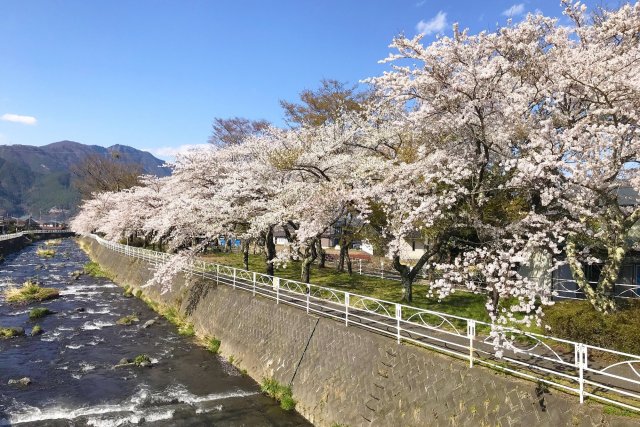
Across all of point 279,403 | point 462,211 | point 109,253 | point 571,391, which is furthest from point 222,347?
point 109,253

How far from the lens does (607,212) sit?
1285cm

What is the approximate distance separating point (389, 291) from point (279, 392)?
362 inches

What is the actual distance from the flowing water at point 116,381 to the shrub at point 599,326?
848 cm

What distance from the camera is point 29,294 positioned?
1212 inches

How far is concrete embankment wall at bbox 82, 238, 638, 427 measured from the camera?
8119 millimetres

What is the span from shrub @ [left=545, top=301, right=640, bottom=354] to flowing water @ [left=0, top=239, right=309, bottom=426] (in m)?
8.48

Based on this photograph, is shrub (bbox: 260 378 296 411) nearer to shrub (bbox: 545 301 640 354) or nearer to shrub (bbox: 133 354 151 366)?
shrub (bbox: 133 354 151 366)

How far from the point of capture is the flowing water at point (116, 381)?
13.1 meters

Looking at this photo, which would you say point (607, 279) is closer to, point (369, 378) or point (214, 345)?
point (369, 378)

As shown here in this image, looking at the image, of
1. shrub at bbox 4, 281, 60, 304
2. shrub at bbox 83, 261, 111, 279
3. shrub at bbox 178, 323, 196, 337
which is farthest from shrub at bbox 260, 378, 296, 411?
shrub at bbox 83, 261, 111, 279

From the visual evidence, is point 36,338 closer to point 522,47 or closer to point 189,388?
point 189,388

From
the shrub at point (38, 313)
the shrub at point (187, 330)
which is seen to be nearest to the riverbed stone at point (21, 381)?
the shrub at point (187, 330)

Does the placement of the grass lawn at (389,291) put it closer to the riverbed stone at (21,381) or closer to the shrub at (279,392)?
the shrub at (279,392)

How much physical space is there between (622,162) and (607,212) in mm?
1757
